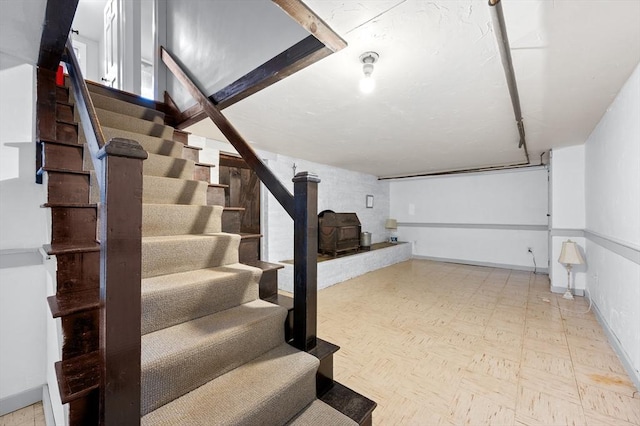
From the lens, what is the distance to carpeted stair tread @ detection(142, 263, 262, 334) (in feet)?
4.07

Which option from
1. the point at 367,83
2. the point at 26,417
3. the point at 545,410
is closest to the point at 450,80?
the point at 367,83

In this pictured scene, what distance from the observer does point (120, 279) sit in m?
0.82

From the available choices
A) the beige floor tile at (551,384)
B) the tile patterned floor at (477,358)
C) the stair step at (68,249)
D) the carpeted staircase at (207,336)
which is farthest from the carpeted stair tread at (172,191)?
the beige floor tile at (551,384)

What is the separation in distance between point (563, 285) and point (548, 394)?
3.00m

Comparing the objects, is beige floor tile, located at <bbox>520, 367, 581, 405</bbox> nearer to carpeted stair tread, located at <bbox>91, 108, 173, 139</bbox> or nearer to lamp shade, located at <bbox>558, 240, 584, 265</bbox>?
lamp shade, located at <bbox>558, 240, 584, 265</bbox>

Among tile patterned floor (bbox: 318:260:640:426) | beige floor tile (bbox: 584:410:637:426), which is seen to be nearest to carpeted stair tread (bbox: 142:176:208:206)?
tile patterned floor (bbox: 318:260:640:426)

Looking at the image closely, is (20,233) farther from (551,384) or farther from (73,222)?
(551,384)

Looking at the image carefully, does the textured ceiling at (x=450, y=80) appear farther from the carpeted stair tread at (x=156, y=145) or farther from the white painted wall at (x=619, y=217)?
the carpeted stair tread at (x=156, y=145)

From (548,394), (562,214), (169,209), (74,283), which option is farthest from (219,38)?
(562,214)

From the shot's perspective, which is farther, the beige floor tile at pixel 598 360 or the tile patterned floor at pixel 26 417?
the beige floor tile at pixel 598 360

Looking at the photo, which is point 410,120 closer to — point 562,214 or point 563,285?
point 562,214

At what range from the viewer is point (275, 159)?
443 cm

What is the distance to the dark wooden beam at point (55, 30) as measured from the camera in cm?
141

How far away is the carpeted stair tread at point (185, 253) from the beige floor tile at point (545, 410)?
2103mm
